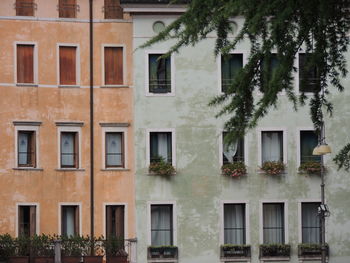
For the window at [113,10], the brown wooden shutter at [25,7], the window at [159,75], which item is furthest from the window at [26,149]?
the window at [113,10]

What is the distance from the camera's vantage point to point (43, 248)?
4775 cm

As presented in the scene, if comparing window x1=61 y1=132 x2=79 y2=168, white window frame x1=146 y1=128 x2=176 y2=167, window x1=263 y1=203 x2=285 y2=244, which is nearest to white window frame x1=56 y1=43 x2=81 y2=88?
window x1=61 y1=132 x2=79 y2=168

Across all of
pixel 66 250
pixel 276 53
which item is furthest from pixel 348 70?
pixel 66 250

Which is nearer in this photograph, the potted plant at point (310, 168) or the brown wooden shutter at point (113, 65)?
the brown wooden shutter at point (113, 65)

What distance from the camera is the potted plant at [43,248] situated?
156 ft

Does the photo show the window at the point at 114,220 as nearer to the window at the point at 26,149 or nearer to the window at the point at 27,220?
the window at the point at 27,220

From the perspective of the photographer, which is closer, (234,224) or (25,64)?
(25,64)

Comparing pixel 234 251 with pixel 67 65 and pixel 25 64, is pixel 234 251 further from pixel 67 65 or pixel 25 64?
pixel 25 64

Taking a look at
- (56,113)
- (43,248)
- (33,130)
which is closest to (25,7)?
(56,113)

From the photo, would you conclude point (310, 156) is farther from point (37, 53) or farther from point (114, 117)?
point (37, 53)

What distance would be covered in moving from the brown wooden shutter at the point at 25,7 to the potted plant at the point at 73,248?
8734 millimetres

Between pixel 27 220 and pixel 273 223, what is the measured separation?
377 inches

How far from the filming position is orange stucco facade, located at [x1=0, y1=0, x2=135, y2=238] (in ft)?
161

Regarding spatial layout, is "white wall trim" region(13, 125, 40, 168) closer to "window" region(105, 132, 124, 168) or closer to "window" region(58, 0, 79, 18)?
"window" region(105, 132, 124, 168)
